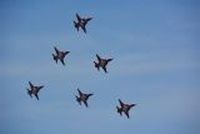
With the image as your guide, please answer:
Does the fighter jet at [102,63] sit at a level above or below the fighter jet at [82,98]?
above

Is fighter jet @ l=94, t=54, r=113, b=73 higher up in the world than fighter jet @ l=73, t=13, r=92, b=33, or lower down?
lower down

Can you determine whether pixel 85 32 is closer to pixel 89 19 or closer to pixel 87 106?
pixel 89 19

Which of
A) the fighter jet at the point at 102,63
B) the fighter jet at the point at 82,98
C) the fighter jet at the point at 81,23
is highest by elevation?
the fighter jet at the point at 81,23

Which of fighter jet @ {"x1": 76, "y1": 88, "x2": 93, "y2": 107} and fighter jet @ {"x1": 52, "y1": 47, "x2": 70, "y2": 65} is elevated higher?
fighter jet @ {"x1": 52, "y1": 47, "x2": 70, "y2": 65}

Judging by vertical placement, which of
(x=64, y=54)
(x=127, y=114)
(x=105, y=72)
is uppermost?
(x=64, y=54)

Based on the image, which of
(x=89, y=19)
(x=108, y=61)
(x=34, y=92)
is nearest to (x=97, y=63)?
(x=108, y=61)

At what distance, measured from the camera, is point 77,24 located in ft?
64.2

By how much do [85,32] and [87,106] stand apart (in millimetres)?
3146

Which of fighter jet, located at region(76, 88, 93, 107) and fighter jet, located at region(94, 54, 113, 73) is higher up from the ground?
fighter jet, located at region(94, 54, 113, 73)

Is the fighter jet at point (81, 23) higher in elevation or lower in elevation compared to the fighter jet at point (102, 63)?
higher

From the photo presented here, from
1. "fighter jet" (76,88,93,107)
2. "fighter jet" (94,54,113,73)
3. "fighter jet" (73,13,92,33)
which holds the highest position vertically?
"fighter jet" (73,13,92,33)

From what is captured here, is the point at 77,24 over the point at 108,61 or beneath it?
over

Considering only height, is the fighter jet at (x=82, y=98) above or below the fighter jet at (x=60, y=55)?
below

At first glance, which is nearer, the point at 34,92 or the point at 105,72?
the point at 105,72
